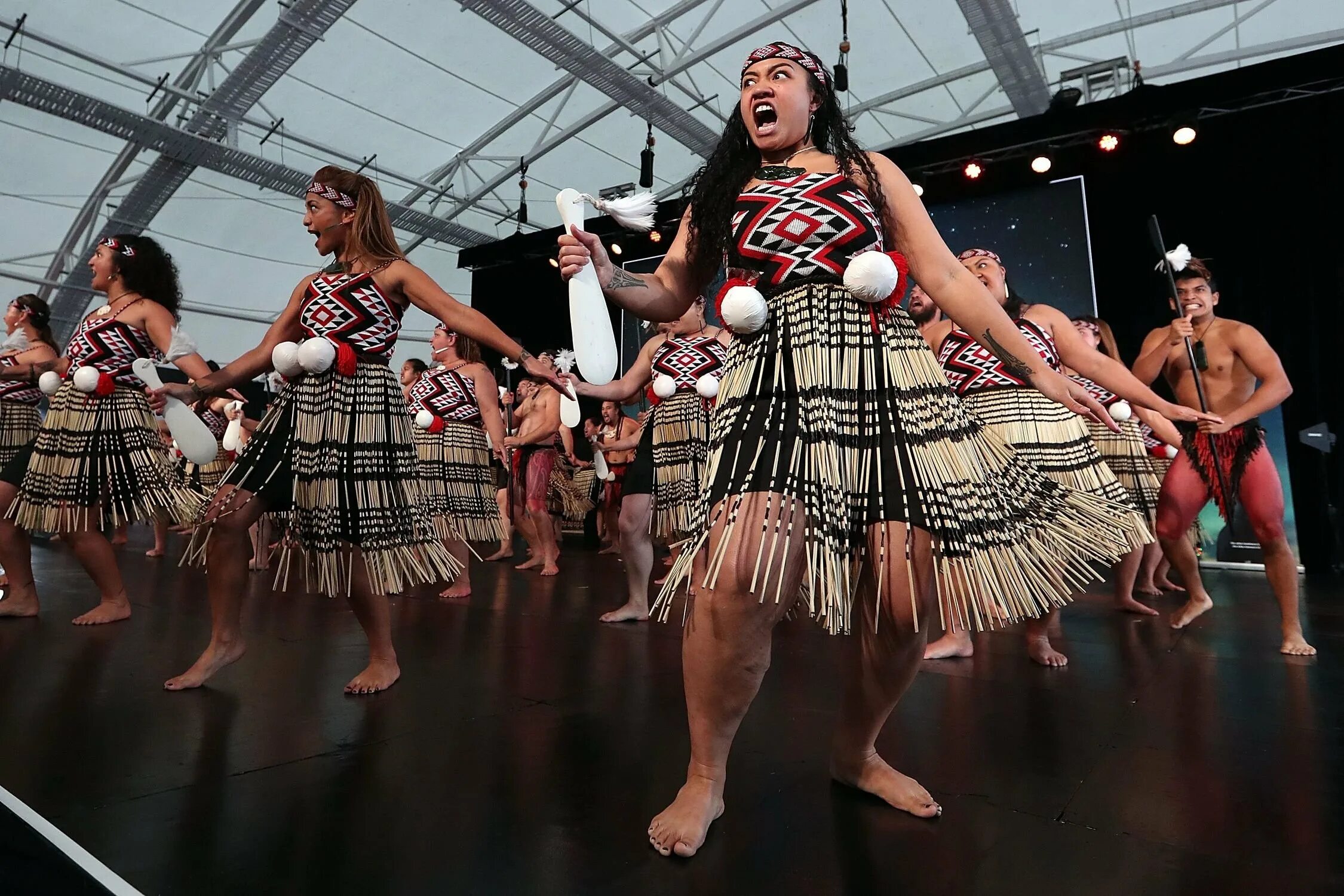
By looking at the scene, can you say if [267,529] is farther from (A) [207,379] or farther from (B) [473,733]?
(B) [473,733]

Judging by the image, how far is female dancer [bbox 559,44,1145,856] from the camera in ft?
4.40

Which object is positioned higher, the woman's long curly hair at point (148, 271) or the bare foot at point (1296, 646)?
the woman's long curly hair at point (148, 271)

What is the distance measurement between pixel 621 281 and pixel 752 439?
0.38 m

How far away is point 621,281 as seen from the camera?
1528mm

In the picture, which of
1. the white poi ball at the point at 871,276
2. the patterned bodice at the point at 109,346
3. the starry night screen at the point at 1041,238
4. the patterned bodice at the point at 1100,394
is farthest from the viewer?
the starry night screen at the point at 1041,238

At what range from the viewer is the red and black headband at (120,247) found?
126 inches

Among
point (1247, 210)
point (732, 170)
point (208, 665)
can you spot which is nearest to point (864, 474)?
point (732, 170)

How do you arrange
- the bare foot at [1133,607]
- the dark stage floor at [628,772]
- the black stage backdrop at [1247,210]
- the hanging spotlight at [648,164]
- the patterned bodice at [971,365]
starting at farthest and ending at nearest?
the hanging spotlight at [648,164]
the black stage backdrop at [1247,210]
the bare foot at [1133,607]
the patterned bodice at [971,365]
the dark stage floor at [628,772]

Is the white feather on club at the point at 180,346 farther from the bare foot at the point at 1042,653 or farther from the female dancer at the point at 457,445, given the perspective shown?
the bare foot at the point at 1042,653

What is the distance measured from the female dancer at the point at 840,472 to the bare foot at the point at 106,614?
2.92 meters

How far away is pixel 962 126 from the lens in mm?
8281

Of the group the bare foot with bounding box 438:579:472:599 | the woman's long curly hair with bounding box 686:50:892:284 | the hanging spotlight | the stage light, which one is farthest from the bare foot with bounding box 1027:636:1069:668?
the hanging spotlight

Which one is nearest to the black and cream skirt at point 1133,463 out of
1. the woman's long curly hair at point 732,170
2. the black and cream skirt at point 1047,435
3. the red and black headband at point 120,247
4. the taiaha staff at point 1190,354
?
the taiaha staff at point 1190,354

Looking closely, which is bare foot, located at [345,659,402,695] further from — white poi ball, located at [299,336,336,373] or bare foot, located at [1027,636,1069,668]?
bare foot, located at [1027,636,1069,668]
